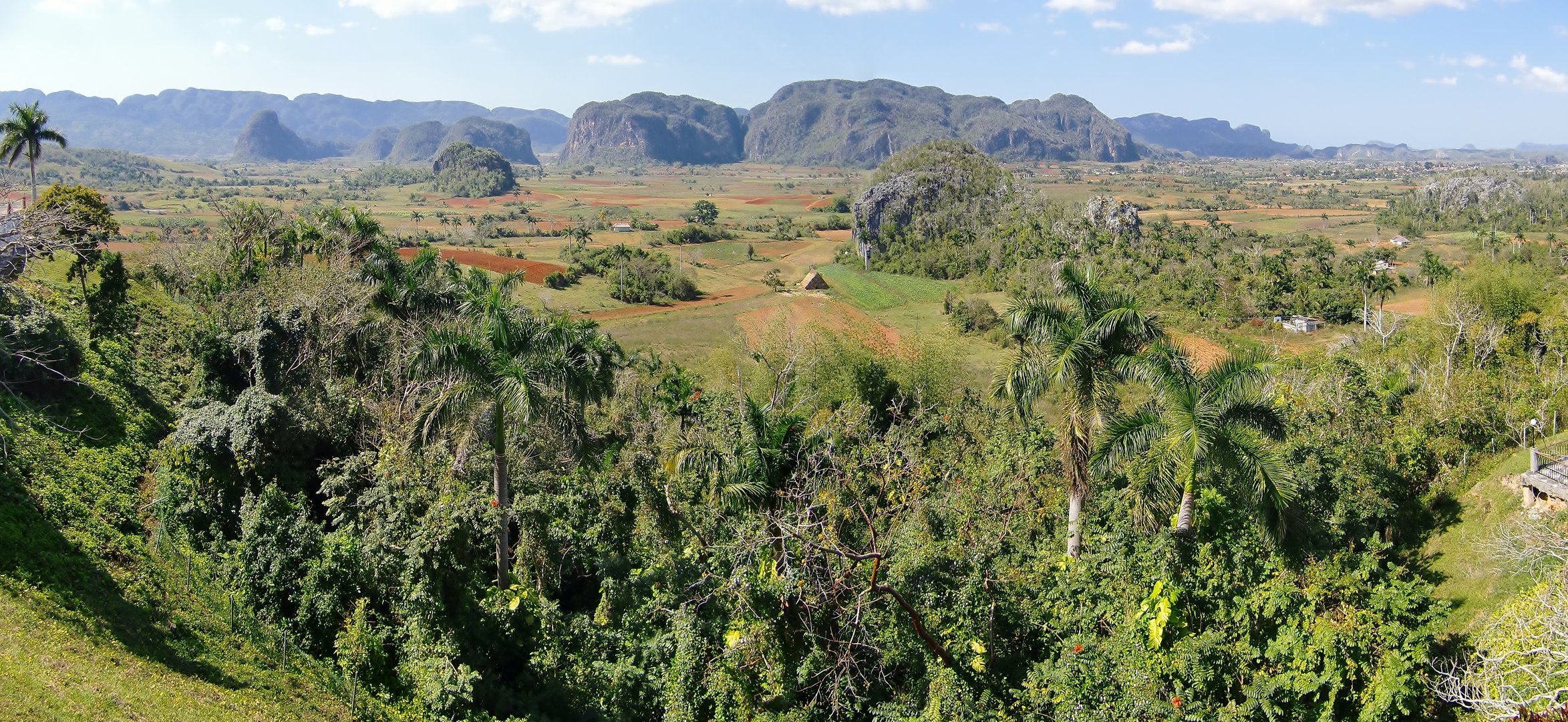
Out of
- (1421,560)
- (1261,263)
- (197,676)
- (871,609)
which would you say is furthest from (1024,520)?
(1261,263)

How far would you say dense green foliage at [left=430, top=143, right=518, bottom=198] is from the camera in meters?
139

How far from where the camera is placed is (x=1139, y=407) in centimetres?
1216

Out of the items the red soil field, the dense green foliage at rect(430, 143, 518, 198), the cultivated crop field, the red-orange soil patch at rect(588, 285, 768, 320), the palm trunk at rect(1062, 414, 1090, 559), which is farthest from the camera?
the dense green foliage at rect(430, 143, 518, 198)

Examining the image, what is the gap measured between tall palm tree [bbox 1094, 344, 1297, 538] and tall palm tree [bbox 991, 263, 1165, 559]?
1.37 feet

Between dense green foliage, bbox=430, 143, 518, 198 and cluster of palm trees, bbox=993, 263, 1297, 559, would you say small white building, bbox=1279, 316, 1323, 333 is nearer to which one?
cluster of palm trees, bbox=993, 263, 1297, 559

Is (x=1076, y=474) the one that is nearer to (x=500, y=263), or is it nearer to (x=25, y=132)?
(x=25, y=132)

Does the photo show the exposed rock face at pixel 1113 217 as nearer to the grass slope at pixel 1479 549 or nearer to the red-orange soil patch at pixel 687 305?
the red-orange soil patch at pixel 687 305

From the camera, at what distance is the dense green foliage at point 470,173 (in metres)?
139

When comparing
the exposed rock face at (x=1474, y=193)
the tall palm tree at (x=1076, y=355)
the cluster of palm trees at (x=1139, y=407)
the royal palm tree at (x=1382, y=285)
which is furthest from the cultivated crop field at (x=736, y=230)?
the exposed rock face at (x=1474, y=193)

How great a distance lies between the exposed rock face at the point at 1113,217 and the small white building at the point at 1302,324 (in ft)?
69.4

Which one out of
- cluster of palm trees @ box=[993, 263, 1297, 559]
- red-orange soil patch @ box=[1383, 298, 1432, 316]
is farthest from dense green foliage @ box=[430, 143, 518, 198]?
cluster of palm trees @ box=[993, 263, 1297, 559]

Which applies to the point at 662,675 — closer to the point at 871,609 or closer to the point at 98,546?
the point at 871,609

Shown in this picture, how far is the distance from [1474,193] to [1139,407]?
363 feet

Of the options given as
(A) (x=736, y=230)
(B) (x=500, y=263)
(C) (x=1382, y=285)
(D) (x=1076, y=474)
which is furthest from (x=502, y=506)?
(A) (x=736, y=230)
